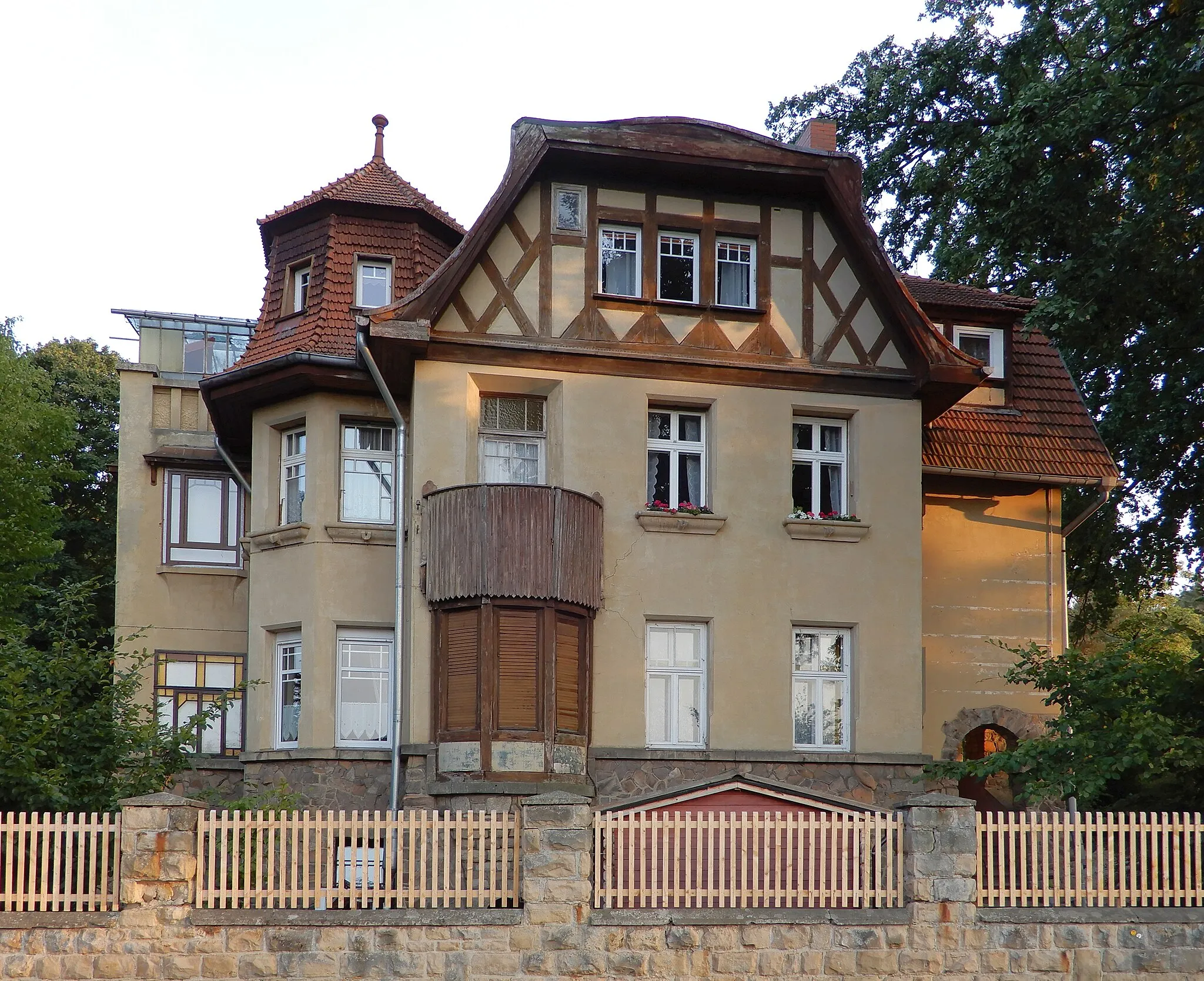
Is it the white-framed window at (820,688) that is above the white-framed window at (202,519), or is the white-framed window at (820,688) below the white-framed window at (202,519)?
below

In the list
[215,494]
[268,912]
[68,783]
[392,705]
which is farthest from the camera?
[215,494]

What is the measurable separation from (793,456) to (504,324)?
4.18 m

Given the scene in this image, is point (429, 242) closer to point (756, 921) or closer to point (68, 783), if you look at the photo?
point (68, 783)

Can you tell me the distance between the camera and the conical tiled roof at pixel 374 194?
2234cm

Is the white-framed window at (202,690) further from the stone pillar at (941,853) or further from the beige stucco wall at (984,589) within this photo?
the stone pillar at (941,853)

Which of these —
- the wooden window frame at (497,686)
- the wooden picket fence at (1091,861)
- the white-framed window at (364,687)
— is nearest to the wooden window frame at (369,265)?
the white-framed window at (364,687)

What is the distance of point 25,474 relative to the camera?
27.7 metres

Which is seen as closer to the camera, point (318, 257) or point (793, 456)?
point (793, 456)

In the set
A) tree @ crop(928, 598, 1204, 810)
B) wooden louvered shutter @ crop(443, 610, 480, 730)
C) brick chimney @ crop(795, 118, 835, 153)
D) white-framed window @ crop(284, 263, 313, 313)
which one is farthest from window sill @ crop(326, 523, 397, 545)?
brick chimney @ crop(795, 118, 835, 153)

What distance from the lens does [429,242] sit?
22797 mm

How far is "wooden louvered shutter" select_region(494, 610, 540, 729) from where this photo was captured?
18.4m

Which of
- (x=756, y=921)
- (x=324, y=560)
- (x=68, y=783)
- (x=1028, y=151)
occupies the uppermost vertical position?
(x=1028, y=151)

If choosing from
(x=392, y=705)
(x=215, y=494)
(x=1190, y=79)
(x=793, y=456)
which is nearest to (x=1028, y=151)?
(x=1190, y=79)

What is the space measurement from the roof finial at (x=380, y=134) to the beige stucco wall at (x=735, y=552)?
236 inches
